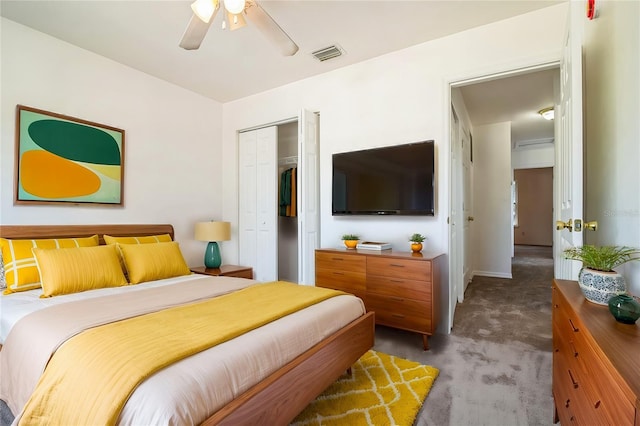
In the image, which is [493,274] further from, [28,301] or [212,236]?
[28,301]

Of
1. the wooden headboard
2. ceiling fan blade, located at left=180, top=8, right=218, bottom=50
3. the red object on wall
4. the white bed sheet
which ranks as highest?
ceiling fan blade, located at left=180, top=8, right=218, bottom=50

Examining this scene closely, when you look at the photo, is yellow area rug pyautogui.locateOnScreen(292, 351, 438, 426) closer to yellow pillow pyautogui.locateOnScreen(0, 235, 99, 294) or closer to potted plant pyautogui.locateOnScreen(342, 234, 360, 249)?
potted plant pyautogui.locateOnScreen(342, 234, 360, 249)

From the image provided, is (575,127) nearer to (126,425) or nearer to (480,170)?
(126,425)

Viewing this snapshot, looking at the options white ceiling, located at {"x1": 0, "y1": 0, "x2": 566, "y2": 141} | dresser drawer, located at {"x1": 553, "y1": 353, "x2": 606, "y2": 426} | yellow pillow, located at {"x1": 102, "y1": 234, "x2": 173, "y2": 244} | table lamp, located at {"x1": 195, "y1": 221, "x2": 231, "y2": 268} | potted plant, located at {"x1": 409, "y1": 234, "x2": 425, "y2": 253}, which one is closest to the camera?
dresser drawer, located at {"x1": 553, "y1": 353, "x2": 606, "y2": 426}

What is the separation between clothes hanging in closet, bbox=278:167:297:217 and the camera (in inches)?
157

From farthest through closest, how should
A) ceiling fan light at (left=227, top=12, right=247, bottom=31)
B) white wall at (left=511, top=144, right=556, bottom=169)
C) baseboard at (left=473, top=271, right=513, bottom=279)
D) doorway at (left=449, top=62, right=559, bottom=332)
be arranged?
white wall at (left=511, top=144, right=556, bottom=169)
baseboard at (left=473, top=271, right=513, bottom=279)
doorway at (left=449, top=62, right=559, bottom=332)
ceiling fan light at (left=227, top=12, right=247, bottom=31)

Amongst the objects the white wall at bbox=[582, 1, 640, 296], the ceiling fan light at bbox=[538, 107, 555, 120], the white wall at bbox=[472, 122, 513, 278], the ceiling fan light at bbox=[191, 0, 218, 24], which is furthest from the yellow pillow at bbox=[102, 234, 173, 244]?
the ceiling fan light at bbox=[538, 107, 555, 120]

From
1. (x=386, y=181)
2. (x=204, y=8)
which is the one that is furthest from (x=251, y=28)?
(x=386, y=181)

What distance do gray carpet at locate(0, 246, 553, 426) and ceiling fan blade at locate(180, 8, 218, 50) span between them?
7.68 feet

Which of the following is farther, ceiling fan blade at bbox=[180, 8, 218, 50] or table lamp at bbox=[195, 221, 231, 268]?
table lamp at bbox=[195, 221, 231, 268]

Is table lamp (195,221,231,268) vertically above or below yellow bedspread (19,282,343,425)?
above

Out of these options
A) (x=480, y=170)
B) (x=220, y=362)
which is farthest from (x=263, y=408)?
(x=480, y=170)

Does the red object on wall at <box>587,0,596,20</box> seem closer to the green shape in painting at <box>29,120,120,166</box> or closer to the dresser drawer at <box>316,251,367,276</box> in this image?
the dresser drawer at <box>316,251,367,276</box>

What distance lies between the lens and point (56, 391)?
106 centimetres
